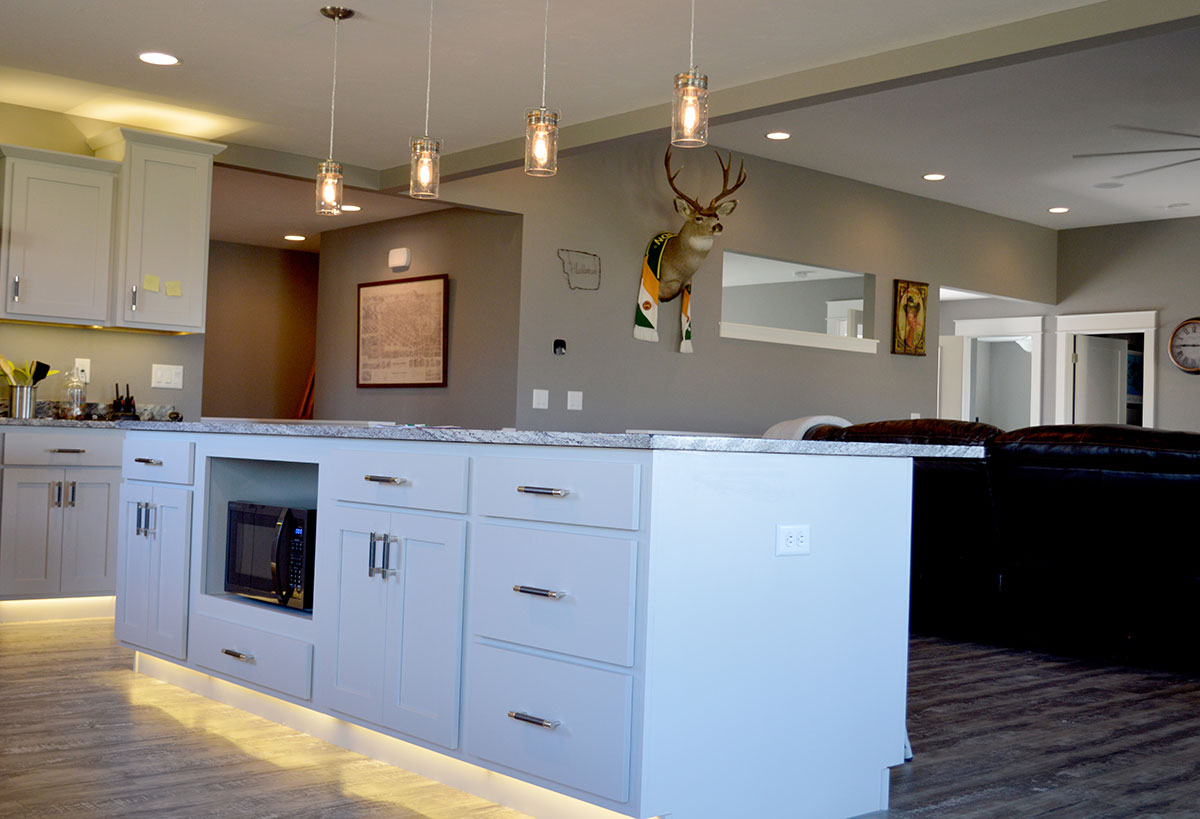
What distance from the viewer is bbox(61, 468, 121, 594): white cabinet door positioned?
5277mm

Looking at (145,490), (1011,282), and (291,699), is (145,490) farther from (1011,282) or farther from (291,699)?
(1011,282)

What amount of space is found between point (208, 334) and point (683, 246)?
15.7ft

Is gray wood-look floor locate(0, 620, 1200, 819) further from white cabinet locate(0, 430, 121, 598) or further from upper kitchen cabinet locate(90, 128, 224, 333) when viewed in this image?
upper kitchen cabinet locate(90, 128, 224, 333)

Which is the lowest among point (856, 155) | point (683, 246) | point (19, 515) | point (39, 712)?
point (39, 712)

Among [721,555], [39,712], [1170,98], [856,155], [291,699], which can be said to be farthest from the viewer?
[856,155]

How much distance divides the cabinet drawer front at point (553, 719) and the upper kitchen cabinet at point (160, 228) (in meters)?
3.92

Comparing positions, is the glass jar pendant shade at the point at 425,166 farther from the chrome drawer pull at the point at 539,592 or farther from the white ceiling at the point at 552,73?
the chrome drawer pull at the point at 539,592

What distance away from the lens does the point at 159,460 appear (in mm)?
3928

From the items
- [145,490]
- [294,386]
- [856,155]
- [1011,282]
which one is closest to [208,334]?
[294,386]

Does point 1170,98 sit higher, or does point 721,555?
point 1170,98

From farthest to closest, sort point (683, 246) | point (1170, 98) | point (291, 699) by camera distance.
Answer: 1. point (683, 246)
2. point (1170, 98)
3. point (291, 699)

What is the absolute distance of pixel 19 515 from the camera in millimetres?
5145

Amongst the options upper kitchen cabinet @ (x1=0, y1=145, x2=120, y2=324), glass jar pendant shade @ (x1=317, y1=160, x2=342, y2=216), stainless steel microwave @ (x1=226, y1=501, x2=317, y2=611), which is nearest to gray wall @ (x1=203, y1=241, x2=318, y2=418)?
upper kitchen cabinet @ (x1=0, y1=145, x2=120, y2=324)

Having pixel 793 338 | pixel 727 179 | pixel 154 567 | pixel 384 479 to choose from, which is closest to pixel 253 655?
pixel 154 567
